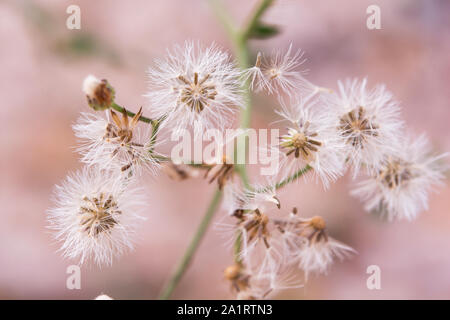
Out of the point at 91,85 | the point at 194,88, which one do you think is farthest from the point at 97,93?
the point at 194,88

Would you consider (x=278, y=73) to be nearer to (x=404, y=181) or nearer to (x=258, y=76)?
(x=258, y=76)

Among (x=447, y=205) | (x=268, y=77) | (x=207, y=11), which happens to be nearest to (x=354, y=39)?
(x=207, y=11)

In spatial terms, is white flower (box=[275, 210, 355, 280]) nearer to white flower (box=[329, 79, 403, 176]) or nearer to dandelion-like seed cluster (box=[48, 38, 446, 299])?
dandelion-like seed cluster (box=[48, 38, 446, 299])

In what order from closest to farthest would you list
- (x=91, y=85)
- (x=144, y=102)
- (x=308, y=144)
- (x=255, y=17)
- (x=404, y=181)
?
(x=91, y=85) < (x=308, y=144) < (x=404, y=181) < (x=255, y=17) < (x=144, y=102)

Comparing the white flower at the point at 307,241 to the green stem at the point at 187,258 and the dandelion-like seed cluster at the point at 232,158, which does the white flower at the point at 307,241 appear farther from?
the green stem at the point at 187,258

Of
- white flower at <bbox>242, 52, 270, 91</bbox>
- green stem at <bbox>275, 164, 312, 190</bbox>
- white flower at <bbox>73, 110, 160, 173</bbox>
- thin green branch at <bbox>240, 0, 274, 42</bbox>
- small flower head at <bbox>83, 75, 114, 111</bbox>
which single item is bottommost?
green stem at <bbox>275, 164, 312, 190</bbox>

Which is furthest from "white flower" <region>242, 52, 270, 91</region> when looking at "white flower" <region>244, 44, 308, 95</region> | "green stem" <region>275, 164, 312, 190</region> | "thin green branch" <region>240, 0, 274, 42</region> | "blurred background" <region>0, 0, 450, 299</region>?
"blurred background" <region>0, 0, 450, 299</region>

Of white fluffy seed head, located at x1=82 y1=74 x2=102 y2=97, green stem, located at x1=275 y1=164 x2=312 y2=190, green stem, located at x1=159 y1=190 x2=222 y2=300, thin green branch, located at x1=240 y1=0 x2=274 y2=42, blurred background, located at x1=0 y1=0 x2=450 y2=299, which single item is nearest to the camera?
white fluffy seed head, located at x1=82 y1=74 x2=102 y2=97

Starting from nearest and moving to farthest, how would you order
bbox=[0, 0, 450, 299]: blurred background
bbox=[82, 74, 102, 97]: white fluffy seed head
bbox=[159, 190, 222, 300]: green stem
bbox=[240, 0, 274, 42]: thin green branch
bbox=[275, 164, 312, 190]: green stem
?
bbox=[82, 74, 102, 97]: white fluffy seed head < bbox=[275, 164, 312, 190]: green stem < bbox=[159, 190, 222, 300]: green stem < bbox=[240, 0, 274, 42]: thin green branch < bbox=[0, 0, 450, 299]: blurred background
